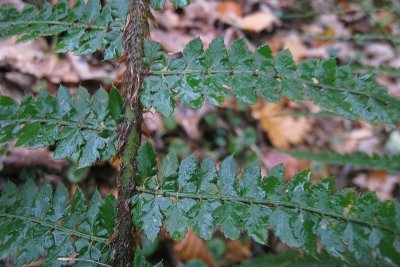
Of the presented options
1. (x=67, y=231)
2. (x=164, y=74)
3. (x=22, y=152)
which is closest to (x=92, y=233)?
(x=67, y=231)

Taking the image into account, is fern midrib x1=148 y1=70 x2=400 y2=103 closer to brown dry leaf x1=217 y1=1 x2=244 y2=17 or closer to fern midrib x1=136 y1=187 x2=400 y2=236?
fern midrib x1=136 y1=187 x2=400 y2=236

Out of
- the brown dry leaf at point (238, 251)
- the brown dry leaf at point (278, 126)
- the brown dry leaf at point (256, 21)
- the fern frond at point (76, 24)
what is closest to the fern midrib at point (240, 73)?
the fern frond at point (76, 24)

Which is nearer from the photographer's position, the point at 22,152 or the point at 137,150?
the point at 137,150

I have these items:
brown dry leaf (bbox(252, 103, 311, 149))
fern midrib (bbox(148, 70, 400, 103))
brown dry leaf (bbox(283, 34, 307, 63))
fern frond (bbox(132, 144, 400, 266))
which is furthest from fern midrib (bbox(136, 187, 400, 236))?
brown dry leaf (bbox(283, 34, 307, 63))

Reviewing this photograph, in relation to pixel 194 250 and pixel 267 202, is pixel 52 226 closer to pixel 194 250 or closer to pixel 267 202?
pixel 267 202

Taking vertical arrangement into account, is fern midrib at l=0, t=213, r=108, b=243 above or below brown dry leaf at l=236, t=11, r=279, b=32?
below

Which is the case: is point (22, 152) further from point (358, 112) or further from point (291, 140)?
point (291, 140)
